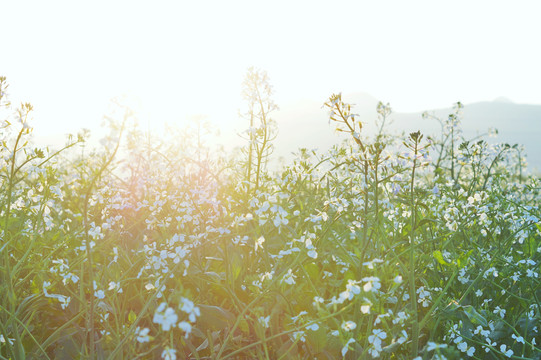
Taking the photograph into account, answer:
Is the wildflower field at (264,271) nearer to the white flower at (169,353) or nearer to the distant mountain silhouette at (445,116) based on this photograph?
the white flower at (169,353)

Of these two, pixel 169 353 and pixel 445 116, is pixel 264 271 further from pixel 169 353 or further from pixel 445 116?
pixel 445 116

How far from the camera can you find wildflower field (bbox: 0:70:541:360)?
81.4 inches

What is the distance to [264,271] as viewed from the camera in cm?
320

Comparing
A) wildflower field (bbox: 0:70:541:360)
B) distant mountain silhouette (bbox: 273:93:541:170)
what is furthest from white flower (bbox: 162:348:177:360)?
distant mountain silhouette (bbox: 273:93:541:170)

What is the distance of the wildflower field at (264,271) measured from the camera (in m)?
2.07

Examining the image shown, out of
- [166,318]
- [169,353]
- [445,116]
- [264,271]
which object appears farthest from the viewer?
[445,116]

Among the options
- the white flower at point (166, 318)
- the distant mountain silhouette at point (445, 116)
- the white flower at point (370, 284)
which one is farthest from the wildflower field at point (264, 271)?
the distant mountain silhouette at point (445, 116)

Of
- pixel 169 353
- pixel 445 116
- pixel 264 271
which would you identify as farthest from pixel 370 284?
pixel 445 116

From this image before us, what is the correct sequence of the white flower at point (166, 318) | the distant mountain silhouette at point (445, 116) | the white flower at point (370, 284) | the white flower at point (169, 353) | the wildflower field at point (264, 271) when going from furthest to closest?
the distant mountain silhouette at point (445, 116), the wildflower field at point (264, 271), the white flower at point (370, 284), the white flower at point (169, 353), the white flower at point (166, 318)

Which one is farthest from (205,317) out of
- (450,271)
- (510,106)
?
(510,106)

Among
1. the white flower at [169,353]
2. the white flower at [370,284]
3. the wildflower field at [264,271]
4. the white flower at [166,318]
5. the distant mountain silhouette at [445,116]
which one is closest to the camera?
the white flower at [166,318]

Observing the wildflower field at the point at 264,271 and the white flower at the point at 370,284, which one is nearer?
the white flower at the point at 370,284

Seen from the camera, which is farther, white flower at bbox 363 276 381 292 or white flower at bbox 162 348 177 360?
white flower at bbox 363 276 381 292

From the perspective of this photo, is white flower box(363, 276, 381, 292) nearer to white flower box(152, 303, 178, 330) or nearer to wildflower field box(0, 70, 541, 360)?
wildflower field box(0, 70, 541, 360)
